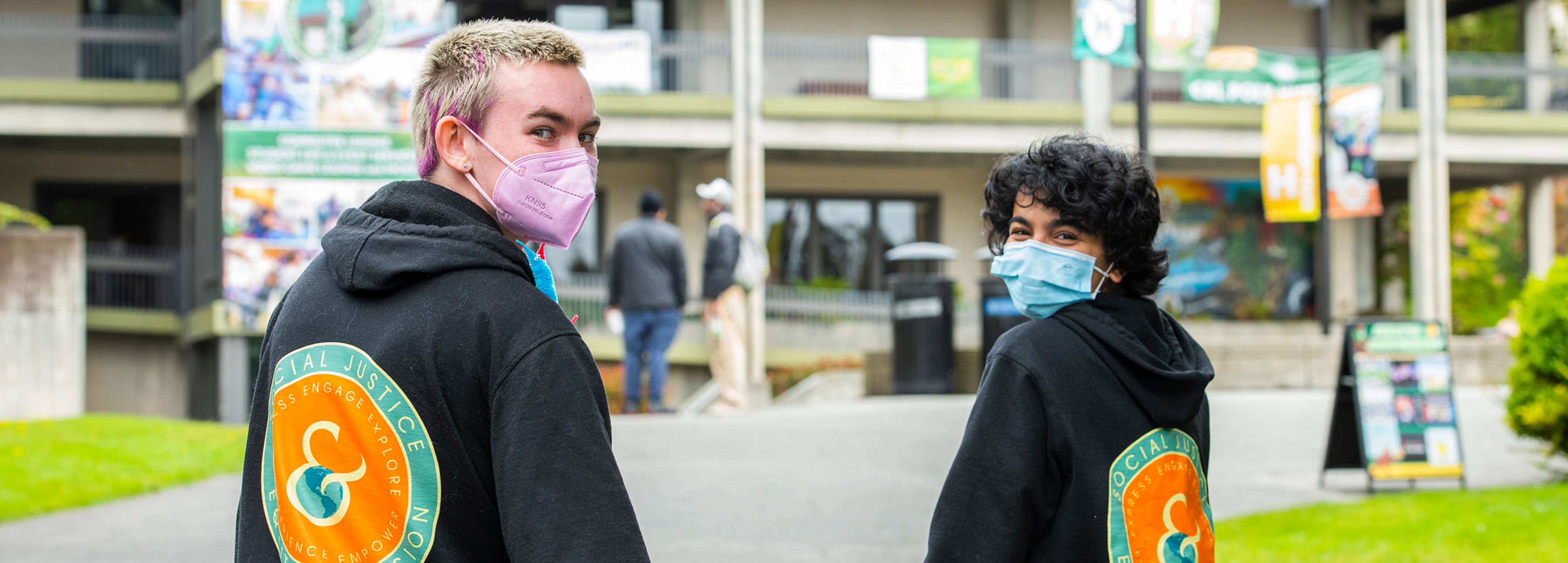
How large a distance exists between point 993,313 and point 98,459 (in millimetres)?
8872

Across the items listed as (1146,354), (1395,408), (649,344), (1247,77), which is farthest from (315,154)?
(1247,77)

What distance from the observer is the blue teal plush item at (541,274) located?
184 centimetres

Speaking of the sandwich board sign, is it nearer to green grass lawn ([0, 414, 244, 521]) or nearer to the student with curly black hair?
the student with curly black hair

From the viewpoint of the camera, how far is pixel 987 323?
1455cm

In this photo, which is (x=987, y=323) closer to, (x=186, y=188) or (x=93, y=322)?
(x=186, y=188)

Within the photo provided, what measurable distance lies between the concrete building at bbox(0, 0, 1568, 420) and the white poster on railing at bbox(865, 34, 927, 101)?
29 cm

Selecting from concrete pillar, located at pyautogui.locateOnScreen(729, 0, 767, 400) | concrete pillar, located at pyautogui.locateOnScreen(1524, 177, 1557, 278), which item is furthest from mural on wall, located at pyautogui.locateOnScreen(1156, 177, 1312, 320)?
concrete pillar, located at pyautogui.locateOnScreen(729, 0, 767, 400)

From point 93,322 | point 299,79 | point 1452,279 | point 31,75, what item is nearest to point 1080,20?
point 299,79

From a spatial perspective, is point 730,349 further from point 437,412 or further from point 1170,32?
point 437,412

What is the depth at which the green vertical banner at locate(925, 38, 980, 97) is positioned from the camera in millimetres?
20578

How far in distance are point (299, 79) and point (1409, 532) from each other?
41.2ft

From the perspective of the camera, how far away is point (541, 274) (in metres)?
1.90

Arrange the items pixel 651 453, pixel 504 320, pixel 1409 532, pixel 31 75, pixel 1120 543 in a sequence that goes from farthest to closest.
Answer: pixel 31 75
pixel 651 453
pixel 1409 532
pixel 1120 543
pixel 504 320

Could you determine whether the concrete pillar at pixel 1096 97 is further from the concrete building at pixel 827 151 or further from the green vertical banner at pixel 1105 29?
the green vertical banner at pixel 1105 29
